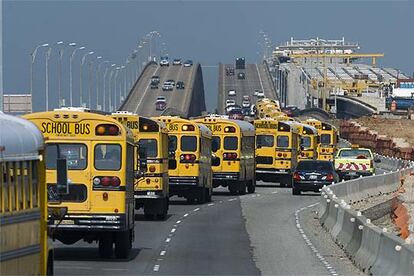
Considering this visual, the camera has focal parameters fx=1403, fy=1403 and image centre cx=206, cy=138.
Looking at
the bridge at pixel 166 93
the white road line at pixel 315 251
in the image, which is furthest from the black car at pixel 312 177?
the bridge at pixel 166 93

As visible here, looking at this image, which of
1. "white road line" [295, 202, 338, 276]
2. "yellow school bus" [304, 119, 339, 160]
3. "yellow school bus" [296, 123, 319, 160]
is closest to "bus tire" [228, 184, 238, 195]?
"white road line" [295, 202, 338, 276]

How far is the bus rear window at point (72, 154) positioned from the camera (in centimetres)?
2362

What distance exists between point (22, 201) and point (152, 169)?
20243mm

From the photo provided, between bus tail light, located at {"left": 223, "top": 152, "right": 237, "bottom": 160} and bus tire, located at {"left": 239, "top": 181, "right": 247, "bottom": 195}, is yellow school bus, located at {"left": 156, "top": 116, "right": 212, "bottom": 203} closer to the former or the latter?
bus tail light, located at {"left": 223, "top": 152, "right": 237, "bottom": 160}

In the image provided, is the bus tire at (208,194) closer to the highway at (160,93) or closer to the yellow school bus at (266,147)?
the yellow school bus at (266,147)

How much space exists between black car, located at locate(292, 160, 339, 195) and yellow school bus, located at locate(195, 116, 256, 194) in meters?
2.02

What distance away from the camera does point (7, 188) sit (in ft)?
46.1

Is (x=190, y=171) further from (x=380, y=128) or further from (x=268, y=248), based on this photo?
(x=380, y=128)

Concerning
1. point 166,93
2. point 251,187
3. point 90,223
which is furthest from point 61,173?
point 166,93

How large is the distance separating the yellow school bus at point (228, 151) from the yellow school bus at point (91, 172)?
1025 inches

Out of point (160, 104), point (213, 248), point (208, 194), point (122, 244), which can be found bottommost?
point (160, 104)

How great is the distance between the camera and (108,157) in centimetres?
2391

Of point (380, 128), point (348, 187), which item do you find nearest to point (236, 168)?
point (348, 187)

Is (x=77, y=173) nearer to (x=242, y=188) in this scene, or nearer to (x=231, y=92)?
(x=242, y=188)
